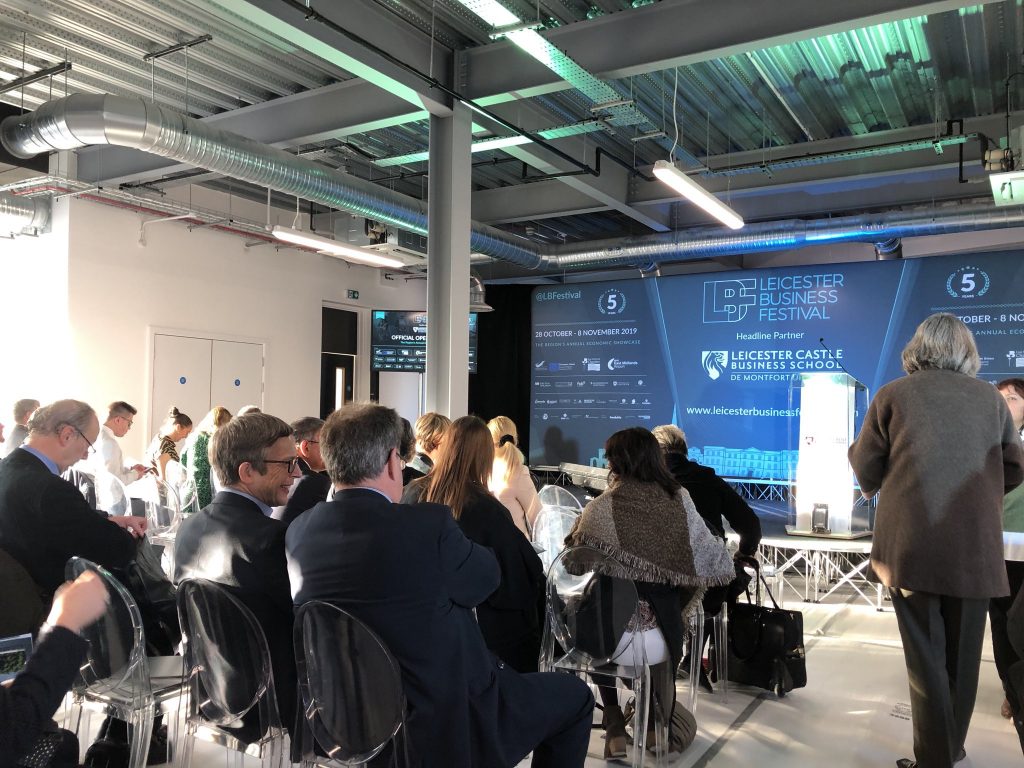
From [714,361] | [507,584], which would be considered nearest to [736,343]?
[714,361]

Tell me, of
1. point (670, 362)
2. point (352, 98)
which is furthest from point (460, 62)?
point (670, 362)

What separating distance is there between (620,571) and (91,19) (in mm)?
5136

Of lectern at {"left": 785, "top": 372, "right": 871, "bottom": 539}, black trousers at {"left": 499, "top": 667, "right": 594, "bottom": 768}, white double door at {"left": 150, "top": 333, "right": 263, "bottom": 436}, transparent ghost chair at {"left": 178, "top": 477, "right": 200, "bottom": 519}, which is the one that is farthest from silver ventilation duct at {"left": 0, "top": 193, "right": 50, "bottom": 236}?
black trousers at {"left": 499, "top": 667, "right": 594, "bottom": 768}

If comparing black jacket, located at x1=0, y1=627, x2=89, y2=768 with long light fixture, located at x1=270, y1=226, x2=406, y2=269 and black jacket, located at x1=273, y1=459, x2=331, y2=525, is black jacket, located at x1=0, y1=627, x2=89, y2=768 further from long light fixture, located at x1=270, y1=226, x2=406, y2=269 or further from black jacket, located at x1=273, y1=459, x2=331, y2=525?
long light fixture, located at x1=270, y1=226, x2=406, y2=269

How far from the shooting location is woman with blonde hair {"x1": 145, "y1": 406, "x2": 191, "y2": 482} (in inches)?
234

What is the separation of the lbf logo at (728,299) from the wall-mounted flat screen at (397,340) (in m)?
3.07

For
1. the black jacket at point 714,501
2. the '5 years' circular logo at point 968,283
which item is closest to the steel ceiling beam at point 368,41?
the black jacket at point 714,501

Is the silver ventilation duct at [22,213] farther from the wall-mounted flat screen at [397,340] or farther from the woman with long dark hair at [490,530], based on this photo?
the woman with long dark hair at [490,530]

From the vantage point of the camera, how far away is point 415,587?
1.80 metres

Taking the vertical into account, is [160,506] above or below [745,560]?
above

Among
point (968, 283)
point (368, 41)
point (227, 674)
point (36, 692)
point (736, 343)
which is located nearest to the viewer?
point (36, 692)

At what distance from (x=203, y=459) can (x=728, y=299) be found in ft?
22.2

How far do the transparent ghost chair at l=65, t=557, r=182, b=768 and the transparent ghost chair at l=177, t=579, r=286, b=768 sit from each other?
0.11 meters

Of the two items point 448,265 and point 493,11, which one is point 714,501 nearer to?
point 493,11
